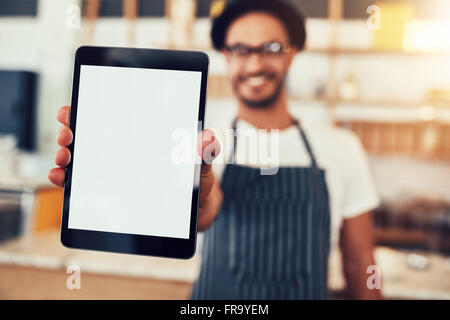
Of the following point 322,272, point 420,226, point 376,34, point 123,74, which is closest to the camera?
point 123,74

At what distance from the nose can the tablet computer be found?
482 mm

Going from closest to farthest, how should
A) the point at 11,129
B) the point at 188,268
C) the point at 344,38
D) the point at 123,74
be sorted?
the point at 123,74 < the point at 188,268 < the point at 344,38 < the point at 11,129

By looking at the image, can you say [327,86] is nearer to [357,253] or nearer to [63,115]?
[357,253]

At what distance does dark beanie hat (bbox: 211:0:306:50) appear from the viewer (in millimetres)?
968

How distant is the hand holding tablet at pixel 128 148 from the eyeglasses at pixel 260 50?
491mm

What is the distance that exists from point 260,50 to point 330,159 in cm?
33

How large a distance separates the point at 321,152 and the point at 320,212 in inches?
6.8

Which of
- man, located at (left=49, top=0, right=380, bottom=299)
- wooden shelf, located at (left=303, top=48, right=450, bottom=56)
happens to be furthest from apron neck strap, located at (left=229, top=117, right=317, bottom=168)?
wooden shelf, located at (left=303, top=48, right=450, bottom=56)

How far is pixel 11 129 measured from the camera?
10.3 ft

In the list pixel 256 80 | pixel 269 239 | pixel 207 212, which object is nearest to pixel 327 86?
pixel 256 80

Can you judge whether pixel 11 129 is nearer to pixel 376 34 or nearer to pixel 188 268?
pixel 188 268

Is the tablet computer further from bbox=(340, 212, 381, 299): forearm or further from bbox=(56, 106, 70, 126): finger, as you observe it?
bbox=(340, 212, 381, 299): forearm

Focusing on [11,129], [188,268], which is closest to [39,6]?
[11,129]

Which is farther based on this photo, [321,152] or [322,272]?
[321,152]
